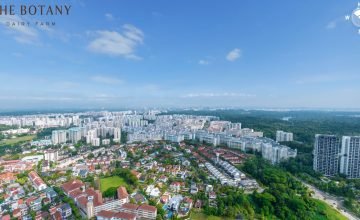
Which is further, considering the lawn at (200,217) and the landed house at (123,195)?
the landed house at (123,195)

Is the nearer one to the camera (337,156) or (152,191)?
(152,191)

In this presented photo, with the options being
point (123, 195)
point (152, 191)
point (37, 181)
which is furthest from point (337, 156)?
point (37, 181)

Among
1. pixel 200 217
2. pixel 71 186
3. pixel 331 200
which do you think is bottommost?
pixel 331 200

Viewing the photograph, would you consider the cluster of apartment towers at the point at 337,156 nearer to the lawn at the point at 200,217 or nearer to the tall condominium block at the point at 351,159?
the tall condominium block at the point at 351,159

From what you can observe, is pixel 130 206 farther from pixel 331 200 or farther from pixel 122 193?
pixel 331 200

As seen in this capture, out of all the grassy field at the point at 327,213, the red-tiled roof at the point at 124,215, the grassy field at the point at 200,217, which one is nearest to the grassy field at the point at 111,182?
the red-tiled roof at the point at 124,215

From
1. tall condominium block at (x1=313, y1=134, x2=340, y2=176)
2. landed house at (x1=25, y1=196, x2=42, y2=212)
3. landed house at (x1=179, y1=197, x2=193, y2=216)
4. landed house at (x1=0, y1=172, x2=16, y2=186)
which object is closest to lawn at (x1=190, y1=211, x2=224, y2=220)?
landed house at (x1=179, y1=197, x2=193, y2=216)

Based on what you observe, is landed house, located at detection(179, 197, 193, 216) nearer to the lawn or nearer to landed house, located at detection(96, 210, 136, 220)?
the lawn
